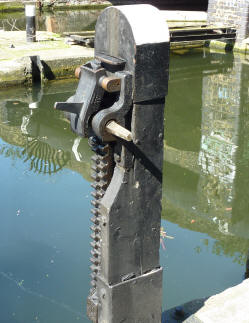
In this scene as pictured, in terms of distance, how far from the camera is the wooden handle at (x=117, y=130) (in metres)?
2.47

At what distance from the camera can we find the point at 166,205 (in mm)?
6062

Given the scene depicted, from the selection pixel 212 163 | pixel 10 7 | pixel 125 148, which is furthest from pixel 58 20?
pixel 125 148

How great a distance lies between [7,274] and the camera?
4914 millimetres

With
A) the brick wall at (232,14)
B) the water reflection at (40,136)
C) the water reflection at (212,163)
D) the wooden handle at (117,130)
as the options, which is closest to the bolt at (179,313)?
the wooden handle at (117,130)

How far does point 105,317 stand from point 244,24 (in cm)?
1308

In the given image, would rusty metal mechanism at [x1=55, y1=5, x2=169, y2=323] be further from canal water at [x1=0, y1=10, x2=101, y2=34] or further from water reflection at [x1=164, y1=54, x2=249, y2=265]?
canal water at [x1=0, y1=10, x2=101, y2=34]

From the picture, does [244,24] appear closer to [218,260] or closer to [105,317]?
[218,260]

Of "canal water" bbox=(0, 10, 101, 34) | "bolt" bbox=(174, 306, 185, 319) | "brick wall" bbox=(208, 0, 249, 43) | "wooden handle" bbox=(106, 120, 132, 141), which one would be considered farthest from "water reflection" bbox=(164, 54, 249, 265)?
"canal water" bbox=(0, 10, 101, 34)

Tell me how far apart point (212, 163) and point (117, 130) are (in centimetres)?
513

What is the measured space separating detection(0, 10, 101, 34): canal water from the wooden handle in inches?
616

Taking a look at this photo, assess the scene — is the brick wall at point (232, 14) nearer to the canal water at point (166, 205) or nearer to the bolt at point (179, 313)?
the canal water at point (166, 205)

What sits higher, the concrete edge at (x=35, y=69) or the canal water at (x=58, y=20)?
the canal water at (x=58, y=20)

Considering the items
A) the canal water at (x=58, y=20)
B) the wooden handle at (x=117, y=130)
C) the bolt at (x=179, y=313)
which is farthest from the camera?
the canal water at (x=58, y=20)

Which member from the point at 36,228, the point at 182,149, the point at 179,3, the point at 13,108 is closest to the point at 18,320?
the point at 36,228
